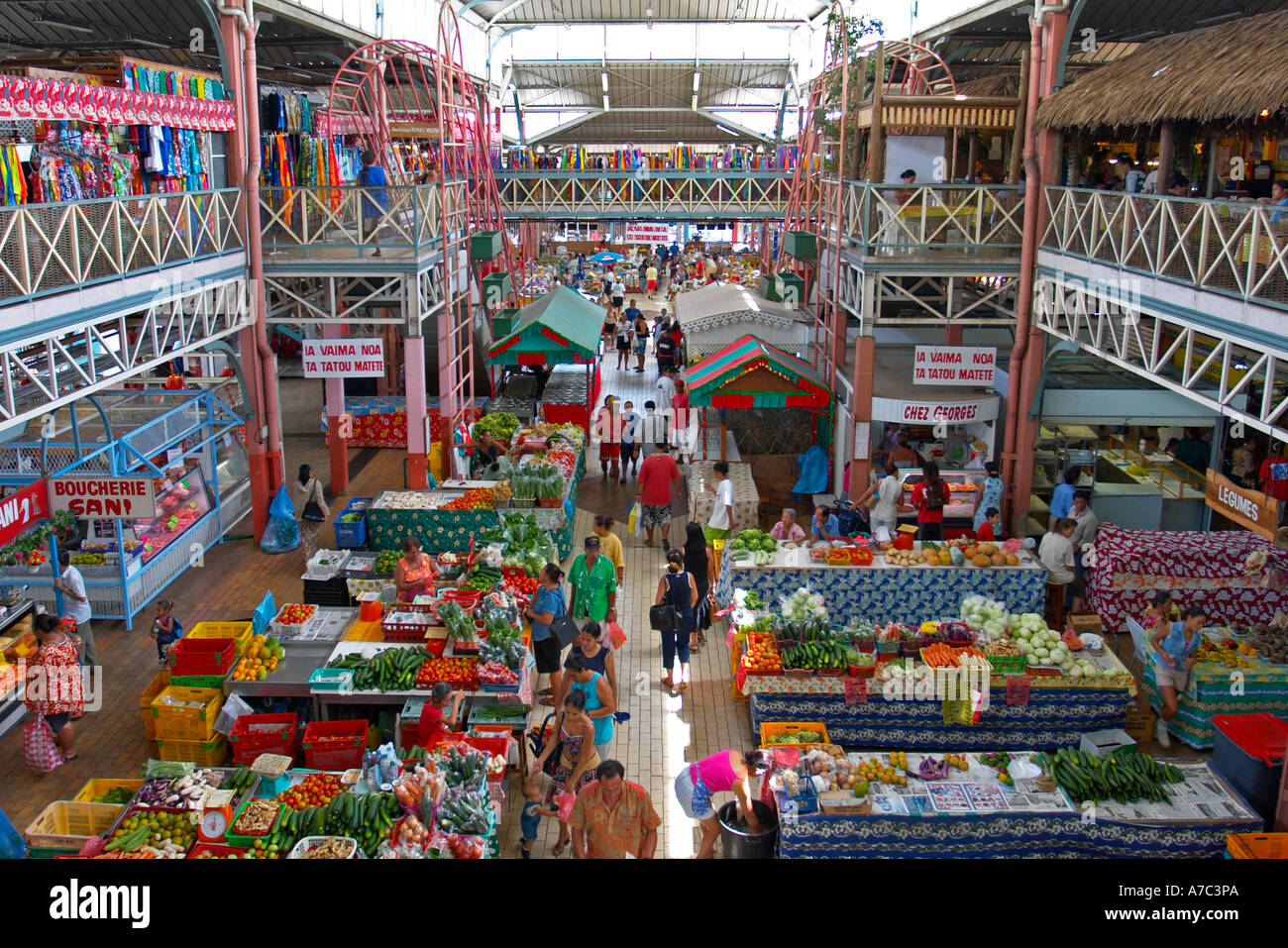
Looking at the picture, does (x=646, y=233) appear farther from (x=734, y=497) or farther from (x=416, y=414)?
(x=734, y=497)

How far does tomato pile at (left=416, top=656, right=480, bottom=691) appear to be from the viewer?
845 centimetres

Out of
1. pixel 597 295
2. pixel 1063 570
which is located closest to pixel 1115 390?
pixel 1063 570

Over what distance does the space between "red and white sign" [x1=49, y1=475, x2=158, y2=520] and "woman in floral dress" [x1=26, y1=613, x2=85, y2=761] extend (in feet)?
6.18

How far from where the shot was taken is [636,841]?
6.01 m

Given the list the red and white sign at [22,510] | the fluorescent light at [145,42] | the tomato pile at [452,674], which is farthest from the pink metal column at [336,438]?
the tomato pile at [452,674]

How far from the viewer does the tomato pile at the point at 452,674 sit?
8453mm

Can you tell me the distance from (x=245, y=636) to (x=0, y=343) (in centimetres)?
304

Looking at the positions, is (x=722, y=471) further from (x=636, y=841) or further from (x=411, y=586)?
(x=636, y=841)

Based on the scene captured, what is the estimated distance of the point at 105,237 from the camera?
32.0 ft

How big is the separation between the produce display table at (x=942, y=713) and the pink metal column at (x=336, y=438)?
9391 millimetres

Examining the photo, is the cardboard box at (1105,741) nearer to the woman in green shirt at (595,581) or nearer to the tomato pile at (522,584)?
the woman in green shirt at (595,581)

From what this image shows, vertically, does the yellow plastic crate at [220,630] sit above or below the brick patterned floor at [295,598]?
above

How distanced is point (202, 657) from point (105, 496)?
2.54 metres

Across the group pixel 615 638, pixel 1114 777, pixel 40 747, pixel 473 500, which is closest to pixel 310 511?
pixel 473 500
